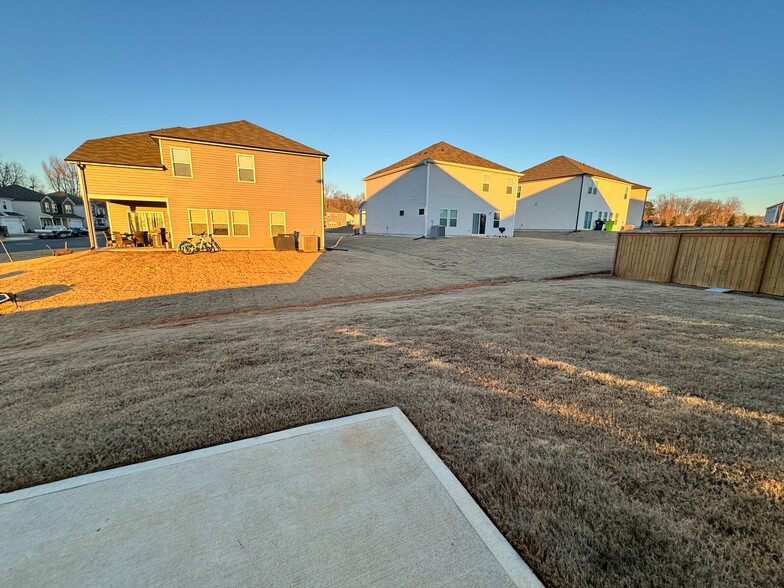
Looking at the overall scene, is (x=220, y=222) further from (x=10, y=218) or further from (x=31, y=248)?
(x=10, y=218)

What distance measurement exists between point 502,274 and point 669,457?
1158 cm

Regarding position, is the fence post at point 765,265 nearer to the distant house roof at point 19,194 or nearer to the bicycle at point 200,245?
the bicycle at point 200,245

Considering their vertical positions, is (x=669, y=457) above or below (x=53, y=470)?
above

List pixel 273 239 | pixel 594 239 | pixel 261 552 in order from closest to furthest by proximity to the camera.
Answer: pixel 261 552, pixel 273 239, pixel 594 239

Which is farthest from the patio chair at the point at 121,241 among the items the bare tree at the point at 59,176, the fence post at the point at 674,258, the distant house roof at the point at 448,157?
the bare tree at the point at 59,176

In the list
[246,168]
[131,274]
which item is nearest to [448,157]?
[246,168]

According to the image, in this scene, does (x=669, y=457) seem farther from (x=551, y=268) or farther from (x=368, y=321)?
(x=551, y=268)

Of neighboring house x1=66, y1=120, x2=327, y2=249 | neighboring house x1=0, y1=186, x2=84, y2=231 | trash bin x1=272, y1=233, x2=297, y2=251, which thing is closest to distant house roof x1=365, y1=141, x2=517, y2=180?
neighboring house x1=66, y1=120, x2=327, y2=249

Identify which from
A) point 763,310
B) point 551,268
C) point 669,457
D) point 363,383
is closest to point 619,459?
point 669,457

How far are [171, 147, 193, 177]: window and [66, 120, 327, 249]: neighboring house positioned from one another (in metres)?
0.04

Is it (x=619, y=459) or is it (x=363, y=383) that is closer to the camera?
(x=619, y=459)

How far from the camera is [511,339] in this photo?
4.50m

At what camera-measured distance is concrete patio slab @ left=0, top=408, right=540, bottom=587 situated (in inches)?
55.3

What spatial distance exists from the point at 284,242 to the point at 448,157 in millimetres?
14197
